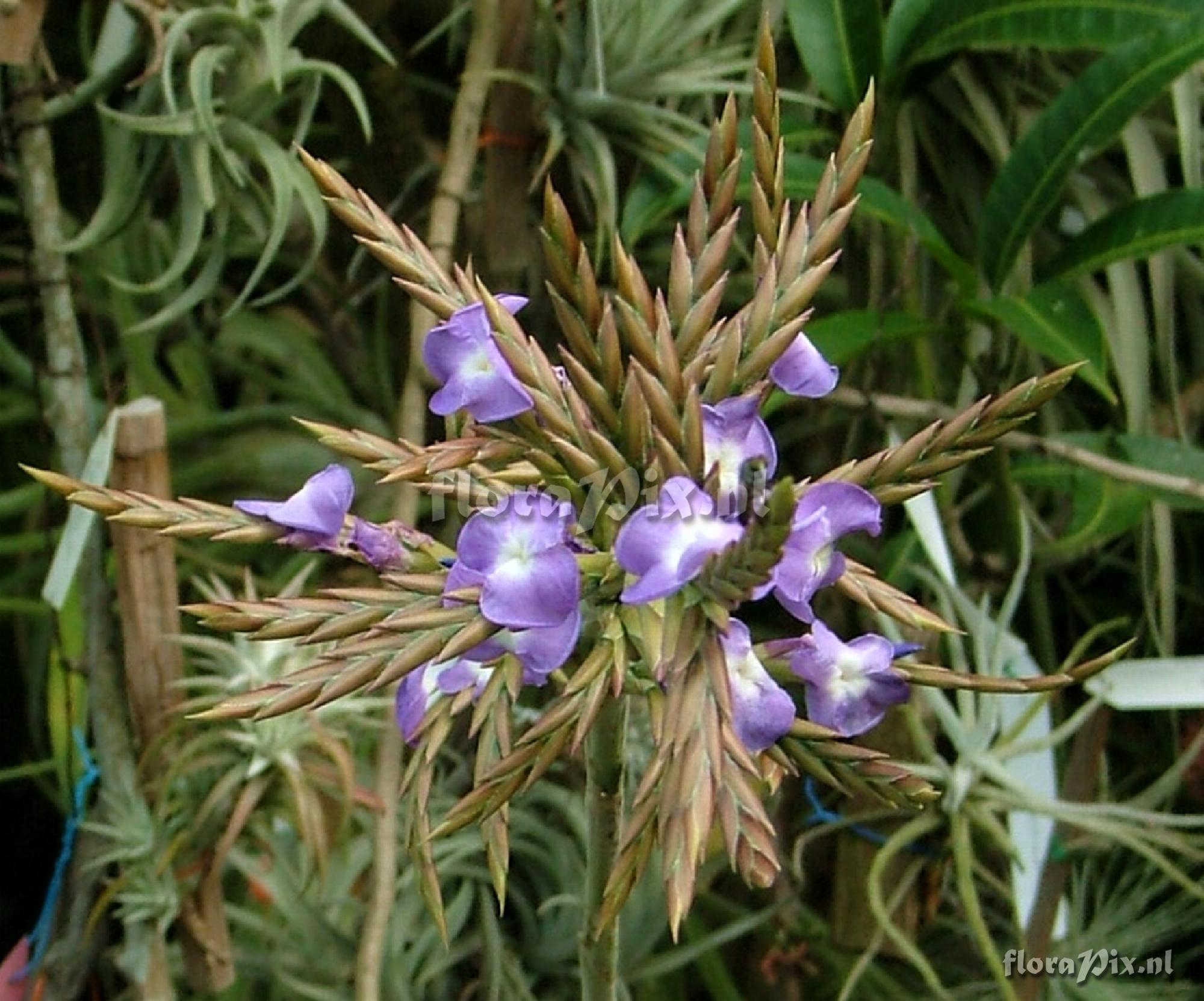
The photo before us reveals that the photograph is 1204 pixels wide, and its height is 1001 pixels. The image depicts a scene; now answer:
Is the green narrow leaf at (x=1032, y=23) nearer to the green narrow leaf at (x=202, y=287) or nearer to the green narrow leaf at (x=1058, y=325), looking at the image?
the green narrow leaf at (x=1058, y=325)

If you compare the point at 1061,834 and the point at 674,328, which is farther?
the point at 1061,834

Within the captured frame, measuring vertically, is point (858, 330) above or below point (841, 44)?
below

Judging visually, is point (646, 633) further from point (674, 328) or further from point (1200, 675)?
point (1200, 675)

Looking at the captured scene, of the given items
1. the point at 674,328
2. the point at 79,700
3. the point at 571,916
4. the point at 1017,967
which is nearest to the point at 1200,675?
the point at 1017,967

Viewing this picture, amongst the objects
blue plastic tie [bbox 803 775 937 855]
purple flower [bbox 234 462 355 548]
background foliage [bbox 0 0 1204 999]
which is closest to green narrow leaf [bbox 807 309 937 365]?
background foliage [bbox 0 0 1204 999]

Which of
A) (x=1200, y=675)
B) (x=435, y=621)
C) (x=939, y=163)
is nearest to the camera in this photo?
(x=435, y=621)

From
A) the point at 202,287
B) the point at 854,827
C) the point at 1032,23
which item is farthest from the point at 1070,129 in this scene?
the point at 202,287

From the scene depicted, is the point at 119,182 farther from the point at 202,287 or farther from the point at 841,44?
the point at 841,44
